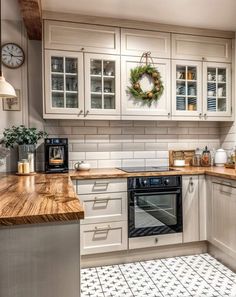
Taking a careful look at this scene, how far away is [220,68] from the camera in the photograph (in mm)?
3178

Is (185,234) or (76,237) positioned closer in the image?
(76,237)

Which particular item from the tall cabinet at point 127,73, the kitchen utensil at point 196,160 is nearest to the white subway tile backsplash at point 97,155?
the tall cabinet at point 127,73

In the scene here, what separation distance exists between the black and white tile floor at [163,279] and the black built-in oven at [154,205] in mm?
317

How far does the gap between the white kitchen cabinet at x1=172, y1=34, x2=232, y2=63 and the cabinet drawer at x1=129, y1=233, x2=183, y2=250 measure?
1.96 meters

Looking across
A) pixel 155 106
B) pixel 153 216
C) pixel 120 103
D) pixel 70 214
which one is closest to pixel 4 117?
pixel 120 103

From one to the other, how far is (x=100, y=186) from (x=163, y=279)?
3.28 ft

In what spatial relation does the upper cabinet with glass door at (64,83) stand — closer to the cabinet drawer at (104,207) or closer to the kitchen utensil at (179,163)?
the cabinet drawer at (104,207)

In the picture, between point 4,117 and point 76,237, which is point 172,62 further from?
point 76,237

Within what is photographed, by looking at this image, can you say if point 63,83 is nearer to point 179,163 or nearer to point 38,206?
point 179,163

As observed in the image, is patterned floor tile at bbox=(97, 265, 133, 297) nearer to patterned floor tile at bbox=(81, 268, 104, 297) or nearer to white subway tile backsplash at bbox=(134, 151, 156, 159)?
patterned floor tile at bbox=(81, 268, 104, 297)

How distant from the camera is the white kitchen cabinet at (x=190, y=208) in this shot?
2.79 metres

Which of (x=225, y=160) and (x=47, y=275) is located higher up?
(x=225, y=160)

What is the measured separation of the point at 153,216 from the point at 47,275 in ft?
5.77

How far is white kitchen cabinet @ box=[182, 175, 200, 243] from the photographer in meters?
2.79
